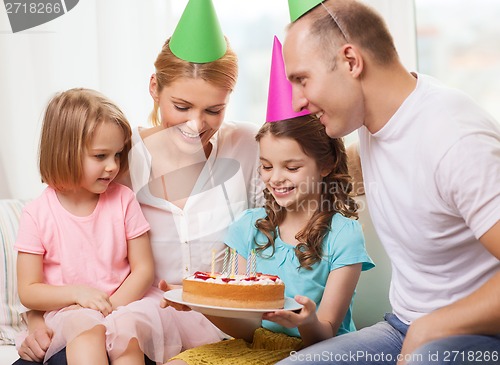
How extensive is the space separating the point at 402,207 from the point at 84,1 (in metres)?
1.73

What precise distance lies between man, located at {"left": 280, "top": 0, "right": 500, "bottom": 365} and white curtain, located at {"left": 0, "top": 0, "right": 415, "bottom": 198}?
4.32ft

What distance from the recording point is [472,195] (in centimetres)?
125

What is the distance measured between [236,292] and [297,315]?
131mm

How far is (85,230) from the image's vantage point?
1839 millimetres

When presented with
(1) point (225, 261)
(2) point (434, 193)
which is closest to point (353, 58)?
(2) point (434, 193)

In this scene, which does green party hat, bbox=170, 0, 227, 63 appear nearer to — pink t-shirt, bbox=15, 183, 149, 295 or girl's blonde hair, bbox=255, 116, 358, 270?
girl's blonde hair, bbox=255, 116, 358, 270

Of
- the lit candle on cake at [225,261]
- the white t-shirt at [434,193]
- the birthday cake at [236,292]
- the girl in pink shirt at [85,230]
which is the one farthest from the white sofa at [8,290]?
the white t-shirt at [434,193]

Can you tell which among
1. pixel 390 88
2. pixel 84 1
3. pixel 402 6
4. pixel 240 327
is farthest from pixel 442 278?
pixel 84 1

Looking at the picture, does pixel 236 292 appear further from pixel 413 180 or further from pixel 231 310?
pixel 413 180

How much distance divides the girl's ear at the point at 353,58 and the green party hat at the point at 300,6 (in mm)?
116

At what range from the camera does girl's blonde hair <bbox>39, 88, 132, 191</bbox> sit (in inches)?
70.6

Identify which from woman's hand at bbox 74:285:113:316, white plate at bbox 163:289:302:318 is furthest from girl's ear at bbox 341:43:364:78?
woman's hand at bbox 74:285:113:316

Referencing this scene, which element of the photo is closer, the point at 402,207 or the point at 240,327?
the point at 402,207

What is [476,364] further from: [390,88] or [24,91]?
[24,91]
